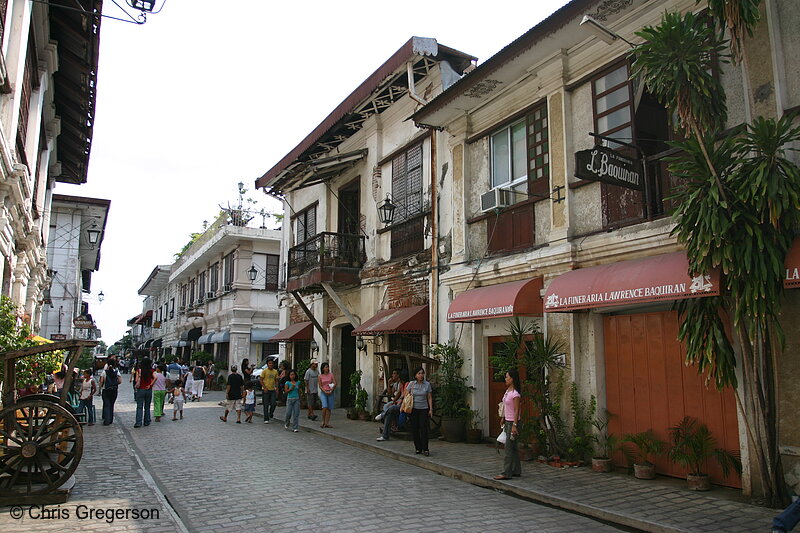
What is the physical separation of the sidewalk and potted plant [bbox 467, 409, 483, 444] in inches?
24.7

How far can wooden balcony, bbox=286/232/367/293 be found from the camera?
1664cm

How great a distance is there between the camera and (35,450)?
6.48 m

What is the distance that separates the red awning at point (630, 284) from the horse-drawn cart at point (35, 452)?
6483 mm

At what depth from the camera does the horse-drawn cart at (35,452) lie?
643 centimetres

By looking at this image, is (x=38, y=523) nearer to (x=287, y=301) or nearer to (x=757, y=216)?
(x=757, y=216)

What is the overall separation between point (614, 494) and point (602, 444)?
174 centimetres

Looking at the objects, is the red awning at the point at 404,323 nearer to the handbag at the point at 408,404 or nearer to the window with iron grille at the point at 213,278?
the handbag at the point at 408,404

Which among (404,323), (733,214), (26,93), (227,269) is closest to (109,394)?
(26,93)

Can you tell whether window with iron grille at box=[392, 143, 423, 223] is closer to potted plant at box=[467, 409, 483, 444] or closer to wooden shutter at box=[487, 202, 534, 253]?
wooden shutter at box=[487, 202, 534, 253]

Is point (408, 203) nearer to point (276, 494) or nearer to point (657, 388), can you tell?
point (657, 388)

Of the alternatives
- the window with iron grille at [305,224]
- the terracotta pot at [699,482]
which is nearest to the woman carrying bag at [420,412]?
the terracotta pot at [699,482]

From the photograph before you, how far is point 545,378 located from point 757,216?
4355mm

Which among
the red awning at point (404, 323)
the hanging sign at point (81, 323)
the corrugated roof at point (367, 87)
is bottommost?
the red awning at point (404, 323)

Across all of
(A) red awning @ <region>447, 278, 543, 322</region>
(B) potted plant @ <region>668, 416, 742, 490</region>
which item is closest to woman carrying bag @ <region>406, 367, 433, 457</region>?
(A) red awning @ <region>447, 278, 543, 322</region>
